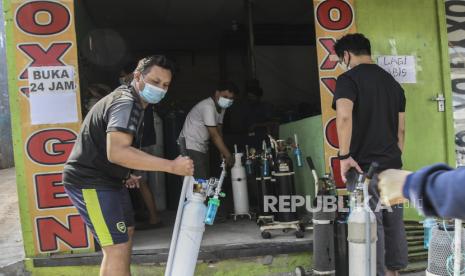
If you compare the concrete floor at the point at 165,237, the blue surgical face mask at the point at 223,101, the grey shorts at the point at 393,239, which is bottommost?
the concrete floor at the point at 165,237

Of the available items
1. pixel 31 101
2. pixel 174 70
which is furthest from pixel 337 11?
pixel 31 101

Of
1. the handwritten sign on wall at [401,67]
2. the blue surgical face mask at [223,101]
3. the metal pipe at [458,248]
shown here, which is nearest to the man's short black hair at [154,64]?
the metal pipe at [458,248]

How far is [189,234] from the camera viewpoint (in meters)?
2.84

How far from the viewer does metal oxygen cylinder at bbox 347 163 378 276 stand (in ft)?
8.54

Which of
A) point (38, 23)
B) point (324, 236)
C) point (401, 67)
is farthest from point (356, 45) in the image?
point (38, 23)

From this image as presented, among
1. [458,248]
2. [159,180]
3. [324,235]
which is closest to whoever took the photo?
[458,248]

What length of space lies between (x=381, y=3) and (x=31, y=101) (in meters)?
3.60

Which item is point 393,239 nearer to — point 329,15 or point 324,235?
point 324,235

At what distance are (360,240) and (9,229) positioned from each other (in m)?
5.23

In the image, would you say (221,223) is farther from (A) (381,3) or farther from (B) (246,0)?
(B) (246,0)

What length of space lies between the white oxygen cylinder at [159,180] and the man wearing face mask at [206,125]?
924mm

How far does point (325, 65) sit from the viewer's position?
4391mm

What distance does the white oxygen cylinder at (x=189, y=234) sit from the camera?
9.32 ft

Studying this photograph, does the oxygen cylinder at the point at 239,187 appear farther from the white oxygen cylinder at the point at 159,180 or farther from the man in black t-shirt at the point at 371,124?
the man in black t-shirt at the point at 371,124
